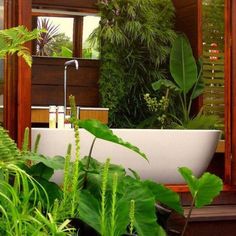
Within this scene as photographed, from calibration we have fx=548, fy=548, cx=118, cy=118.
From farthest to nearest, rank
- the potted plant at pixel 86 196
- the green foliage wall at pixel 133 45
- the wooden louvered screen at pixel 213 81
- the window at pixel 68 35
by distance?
the green foliage wall at pixel 133 45, the window at pixel 68 35, the wooden louvered screen at pixel 213 81, the potted plant at pixel 86 196

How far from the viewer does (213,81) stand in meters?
2.88

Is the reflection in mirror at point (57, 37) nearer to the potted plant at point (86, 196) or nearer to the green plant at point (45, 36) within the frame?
the green plant at point (45, 36)

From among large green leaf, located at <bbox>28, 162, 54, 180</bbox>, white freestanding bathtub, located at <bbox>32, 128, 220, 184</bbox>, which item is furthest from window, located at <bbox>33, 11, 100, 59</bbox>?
large green leaf, located at <bbox>28, 162, 54, 180</bbox>

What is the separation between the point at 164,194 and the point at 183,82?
178 centimetres

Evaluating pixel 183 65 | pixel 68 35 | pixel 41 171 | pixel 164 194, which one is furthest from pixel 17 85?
pixel 183 65

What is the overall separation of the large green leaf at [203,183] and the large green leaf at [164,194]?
52mm

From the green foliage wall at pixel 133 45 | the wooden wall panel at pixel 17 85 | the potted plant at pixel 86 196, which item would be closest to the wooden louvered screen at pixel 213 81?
Answer: the green foliage wall at pixel 133 45

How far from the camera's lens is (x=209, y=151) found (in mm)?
2471

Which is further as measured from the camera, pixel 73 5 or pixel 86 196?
pixel 73 5

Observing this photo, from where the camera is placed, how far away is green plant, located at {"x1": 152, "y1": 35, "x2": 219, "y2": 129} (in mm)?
3004

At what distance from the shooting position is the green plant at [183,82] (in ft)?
9.86

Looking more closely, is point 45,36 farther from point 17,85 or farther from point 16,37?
point 16,37

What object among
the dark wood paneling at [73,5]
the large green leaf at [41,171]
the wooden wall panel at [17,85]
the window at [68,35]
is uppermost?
the dark wood paneling at [73,5]

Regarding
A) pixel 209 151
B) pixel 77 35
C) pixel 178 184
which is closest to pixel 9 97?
pixel 178 184
